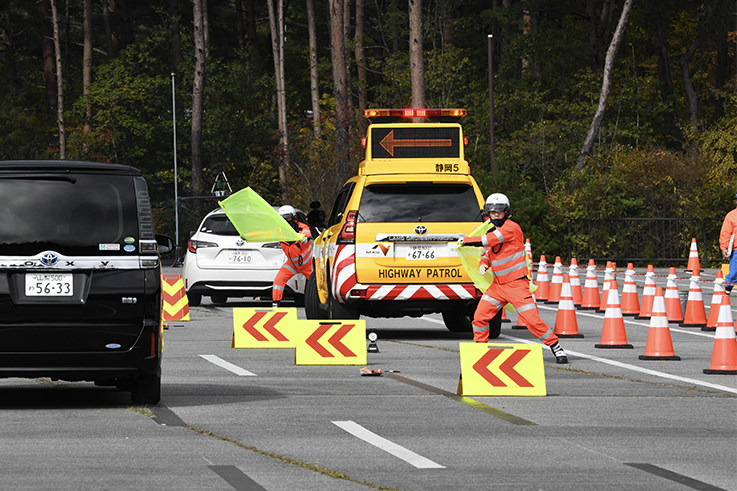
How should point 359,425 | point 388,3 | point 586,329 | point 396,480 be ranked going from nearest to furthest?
point 396,480, point 359,425, point 586,329, point 388,3

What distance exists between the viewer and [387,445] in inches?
330

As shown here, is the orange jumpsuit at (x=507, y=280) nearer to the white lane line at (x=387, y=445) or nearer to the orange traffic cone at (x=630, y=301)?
the white lane line at (x=387, y=445)

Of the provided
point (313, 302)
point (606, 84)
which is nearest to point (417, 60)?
point (606, 84)

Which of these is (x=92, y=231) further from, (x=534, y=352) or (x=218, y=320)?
(x=218, y=320)

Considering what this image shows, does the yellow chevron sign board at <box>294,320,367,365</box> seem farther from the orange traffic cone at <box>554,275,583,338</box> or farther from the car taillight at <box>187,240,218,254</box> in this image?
the car taillight at <box>187,240,218,254</box>

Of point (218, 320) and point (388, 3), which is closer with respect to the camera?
point (218, 320)

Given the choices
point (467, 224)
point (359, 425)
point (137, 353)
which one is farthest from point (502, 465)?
point (467, 224)

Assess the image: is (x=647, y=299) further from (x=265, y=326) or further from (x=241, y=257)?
(x=241, y=257)

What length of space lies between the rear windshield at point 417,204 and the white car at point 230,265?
5818 mm

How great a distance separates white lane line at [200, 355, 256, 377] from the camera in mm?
12828

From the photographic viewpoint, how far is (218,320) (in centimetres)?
2042

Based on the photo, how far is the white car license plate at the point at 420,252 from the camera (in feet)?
51.8

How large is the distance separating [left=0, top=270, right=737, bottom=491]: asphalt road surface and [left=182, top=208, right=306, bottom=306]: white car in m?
7.42

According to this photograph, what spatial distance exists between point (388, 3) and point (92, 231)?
195 feet
